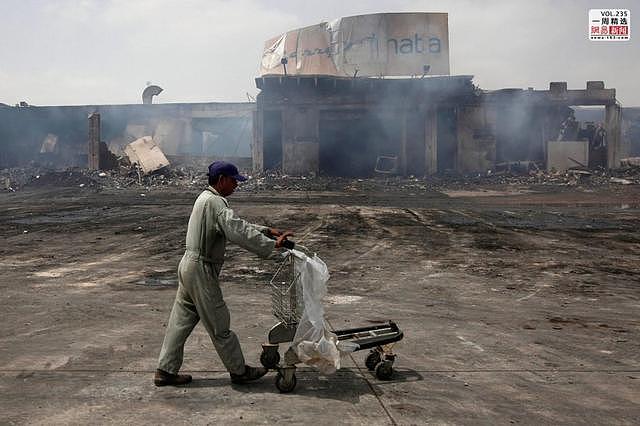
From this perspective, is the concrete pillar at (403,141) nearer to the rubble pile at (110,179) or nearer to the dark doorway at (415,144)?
the dark doorway at (415,144)

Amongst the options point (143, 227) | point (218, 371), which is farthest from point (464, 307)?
point (143, 227)

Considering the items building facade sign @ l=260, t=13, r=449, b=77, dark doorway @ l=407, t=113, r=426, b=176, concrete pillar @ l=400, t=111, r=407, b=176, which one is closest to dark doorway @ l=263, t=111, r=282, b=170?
building facade sign @ l=260, t=13, r=449, b=77

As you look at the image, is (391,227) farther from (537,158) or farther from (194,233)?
(537,158)

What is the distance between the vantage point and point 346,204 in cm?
1789

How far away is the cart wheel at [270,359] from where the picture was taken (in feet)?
13.7

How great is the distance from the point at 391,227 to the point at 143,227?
5.42 meters

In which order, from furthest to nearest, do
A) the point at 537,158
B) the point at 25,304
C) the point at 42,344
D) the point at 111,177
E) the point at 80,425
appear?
the point at 537,158
the point at 111,177
the point at 25,304
the point at 42,344
the point at 80,425

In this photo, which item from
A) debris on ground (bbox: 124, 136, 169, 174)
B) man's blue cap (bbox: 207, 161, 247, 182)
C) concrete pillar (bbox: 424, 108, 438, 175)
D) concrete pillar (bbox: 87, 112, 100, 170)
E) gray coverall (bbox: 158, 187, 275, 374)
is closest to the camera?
gray coverall (bbox: 158, 187, 275, 374)

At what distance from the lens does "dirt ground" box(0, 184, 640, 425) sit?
3.69m

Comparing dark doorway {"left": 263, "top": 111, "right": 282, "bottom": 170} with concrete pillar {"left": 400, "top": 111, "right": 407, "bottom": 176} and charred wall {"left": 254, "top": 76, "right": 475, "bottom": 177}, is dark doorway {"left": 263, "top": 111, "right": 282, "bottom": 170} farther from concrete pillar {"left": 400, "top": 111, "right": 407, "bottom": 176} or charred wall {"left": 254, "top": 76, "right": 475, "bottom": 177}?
concrete pillar {"left": 400, "top": 111, "right": 407, "bottom": 176}

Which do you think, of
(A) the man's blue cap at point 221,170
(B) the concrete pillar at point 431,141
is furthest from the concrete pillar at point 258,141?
(A) the man's blue cap at point 221,170

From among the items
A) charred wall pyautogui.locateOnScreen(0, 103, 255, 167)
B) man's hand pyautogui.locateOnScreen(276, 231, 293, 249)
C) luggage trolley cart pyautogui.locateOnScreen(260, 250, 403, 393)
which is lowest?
luggage trolley cart pyautogui.locateOnScreen(260, 250, 403, 393)

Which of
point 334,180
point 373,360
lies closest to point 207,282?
point 373,360

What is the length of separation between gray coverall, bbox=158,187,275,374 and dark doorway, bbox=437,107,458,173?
25.2m
